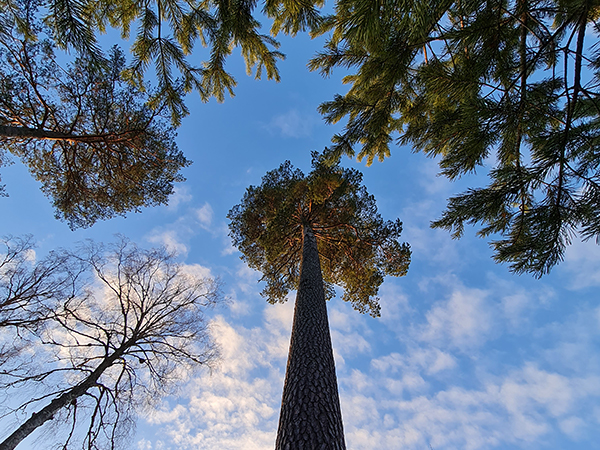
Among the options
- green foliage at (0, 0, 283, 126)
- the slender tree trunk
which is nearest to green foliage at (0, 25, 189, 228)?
green foliage at (0, 0, 283, 126)

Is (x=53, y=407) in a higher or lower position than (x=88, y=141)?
lower

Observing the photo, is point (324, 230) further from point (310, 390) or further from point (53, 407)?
point (53, 407)

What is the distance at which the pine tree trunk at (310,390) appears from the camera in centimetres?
230

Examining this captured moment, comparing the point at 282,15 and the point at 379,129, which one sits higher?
the point at 282,15

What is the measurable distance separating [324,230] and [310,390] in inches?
216

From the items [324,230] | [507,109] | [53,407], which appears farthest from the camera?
[324,230]

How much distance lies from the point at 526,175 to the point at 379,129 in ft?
7.09

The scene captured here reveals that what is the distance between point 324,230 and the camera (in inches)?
313

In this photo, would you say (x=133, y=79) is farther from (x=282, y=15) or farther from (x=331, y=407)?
(x=331, y=407)

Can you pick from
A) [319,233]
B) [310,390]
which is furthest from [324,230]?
[310,390]

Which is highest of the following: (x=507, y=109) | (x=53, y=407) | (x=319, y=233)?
(x=319, y=233)

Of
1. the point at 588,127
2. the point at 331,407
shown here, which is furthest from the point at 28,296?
the point at 588,127

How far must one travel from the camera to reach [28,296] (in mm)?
6625

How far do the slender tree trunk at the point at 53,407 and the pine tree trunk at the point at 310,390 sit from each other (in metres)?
5.28
